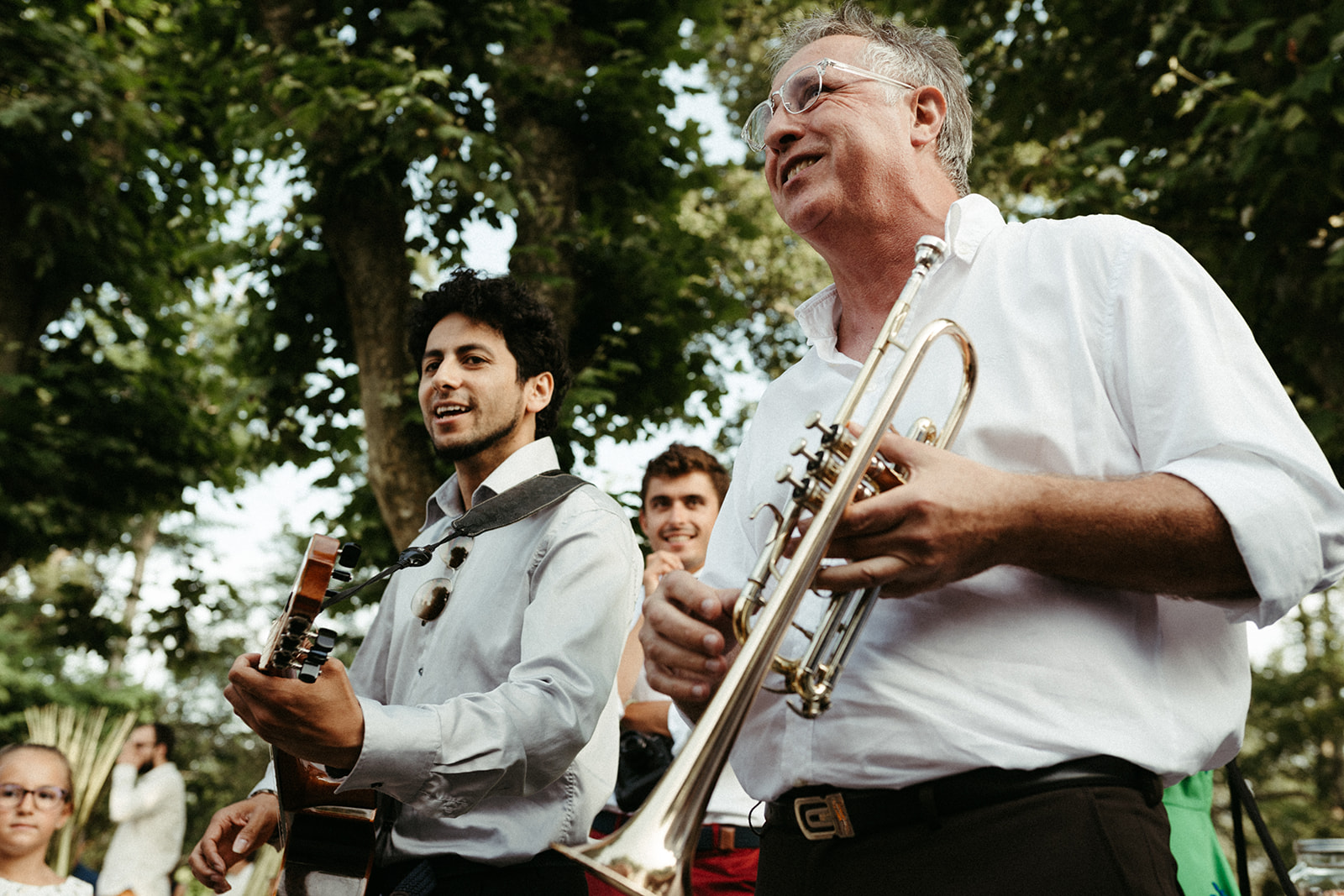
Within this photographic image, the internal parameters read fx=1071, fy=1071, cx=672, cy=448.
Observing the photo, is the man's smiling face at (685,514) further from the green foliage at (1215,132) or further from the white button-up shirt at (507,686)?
the green foliage at (1215,132)

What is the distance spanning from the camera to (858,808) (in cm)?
149

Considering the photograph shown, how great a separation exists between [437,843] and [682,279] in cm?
473

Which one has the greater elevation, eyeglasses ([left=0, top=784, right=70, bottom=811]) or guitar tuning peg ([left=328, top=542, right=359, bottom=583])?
guitar tuning peg ([left=328, top=542, right=359, bottom=583])

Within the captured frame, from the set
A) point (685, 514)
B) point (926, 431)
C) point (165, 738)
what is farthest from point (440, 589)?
point (165, 738)

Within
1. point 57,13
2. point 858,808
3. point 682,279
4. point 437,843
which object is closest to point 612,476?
point 682,279

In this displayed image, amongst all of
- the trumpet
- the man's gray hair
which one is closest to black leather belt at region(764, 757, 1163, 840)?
the trumpet

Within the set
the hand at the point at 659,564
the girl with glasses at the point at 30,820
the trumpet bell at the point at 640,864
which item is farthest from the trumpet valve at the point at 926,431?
the girl with glasses at the point at 30,820

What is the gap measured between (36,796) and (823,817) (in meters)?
5.20

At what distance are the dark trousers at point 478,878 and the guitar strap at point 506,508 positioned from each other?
737mm

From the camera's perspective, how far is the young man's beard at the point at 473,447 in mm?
3074

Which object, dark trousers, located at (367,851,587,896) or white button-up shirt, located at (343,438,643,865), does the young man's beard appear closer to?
white button-up shirt, located at (343,438,643,865)

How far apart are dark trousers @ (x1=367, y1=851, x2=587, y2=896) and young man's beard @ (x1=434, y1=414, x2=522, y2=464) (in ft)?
3.68

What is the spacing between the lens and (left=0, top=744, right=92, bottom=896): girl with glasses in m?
5.03

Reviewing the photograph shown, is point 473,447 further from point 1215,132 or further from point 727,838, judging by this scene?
point 1215,132
